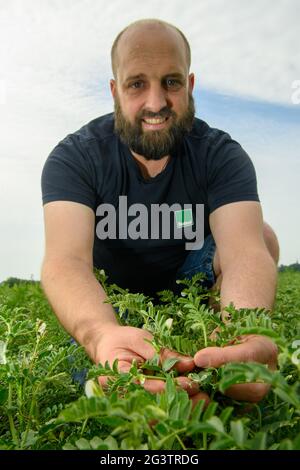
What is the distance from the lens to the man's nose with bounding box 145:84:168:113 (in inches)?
142

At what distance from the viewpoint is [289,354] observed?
38.5 inches

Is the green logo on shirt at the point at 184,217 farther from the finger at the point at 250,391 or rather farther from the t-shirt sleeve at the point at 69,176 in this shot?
the finger at the point at 250,391

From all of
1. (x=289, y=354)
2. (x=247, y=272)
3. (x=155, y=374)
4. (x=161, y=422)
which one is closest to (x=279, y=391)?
(x=289, y=354)

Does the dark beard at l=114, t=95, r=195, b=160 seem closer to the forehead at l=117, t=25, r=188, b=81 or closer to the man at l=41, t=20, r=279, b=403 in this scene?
the man at l=41, t=20, r=279, b=403

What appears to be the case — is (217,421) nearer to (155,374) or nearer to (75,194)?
(155,374)

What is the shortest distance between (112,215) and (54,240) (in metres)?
0.74

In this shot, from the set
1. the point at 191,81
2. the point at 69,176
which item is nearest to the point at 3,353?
the point at 69,176

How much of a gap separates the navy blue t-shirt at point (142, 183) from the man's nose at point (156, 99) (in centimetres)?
35

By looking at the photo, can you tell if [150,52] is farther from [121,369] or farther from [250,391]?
[250,391]

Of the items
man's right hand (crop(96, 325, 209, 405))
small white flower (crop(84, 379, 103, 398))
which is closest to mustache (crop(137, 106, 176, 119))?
man's right hand (crop(96, 325, 209, 405))

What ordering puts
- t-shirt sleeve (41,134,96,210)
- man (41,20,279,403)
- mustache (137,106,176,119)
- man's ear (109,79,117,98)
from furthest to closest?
man's ear (109,79,117,98) < mustache (137,106,176,119) < t-shirt sleeve (41,134,96,210) < man (41,20,279,403)

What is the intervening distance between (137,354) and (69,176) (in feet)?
6.87

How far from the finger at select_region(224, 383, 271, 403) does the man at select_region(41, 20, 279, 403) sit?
135cm

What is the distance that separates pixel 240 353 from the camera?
1395 mm
